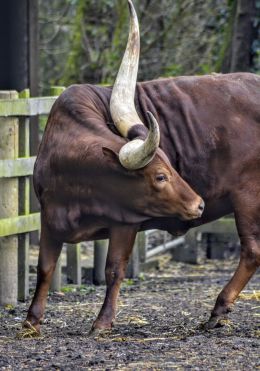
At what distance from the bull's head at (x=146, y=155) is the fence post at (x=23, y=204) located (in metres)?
1.82

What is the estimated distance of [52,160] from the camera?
Result: 7.45 m

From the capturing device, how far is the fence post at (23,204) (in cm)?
920

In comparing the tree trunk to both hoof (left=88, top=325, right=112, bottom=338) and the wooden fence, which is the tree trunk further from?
hoof (left=88, top=325, right=112, bottom=338)

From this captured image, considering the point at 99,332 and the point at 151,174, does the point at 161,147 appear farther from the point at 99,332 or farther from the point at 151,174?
the point at 99,332

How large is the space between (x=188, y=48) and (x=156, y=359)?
10398 millimetres

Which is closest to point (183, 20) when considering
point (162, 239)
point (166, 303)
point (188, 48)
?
point (188, 48)

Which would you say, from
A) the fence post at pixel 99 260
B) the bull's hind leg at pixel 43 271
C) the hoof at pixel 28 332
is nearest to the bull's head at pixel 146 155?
the bull's hind leg at pixel 43 271

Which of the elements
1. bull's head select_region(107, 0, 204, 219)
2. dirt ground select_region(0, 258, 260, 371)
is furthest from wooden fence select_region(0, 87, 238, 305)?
bull's head select_region(107, 0, 204, 219)

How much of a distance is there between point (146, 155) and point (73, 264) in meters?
3.41

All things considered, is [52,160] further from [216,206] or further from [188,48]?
[188,48]

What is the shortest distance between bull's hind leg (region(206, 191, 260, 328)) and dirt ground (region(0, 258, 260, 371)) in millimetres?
171

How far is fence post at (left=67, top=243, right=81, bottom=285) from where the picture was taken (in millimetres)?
10203

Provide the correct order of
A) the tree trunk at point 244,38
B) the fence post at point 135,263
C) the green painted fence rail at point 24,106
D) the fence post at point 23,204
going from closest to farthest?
the green painted fence rail at point 24,106 < the fence post at point 23,204 < the fence post at point 135,263 < the tree trunk at point 244,38

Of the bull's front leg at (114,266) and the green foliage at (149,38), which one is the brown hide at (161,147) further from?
the green foliage at (149,38)
